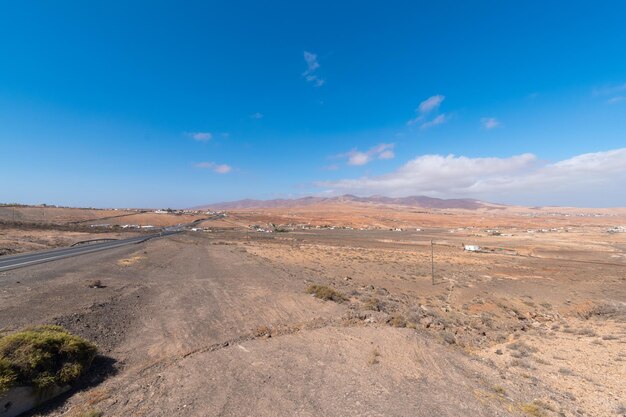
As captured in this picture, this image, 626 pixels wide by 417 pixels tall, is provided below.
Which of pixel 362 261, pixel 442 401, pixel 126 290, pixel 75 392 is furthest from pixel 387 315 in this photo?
pixel 362 261

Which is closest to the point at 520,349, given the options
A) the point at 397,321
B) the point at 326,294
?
the point at 397,321

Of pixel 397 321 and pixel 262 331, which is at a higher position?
pixel 262 331

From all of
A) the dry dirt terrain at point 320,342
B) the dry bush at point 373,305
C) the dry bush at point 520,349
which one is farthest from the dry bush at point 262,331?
the dry bush at point 520,349

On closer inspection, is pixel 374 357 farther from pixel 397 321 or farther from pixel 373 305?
pixel 373 305

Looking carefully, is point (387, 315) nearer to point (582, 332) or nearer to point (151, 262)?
point (582, 332)

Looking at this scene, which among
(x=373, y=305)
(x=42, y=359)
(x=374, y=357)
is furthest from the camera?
(x=373, y=305)
